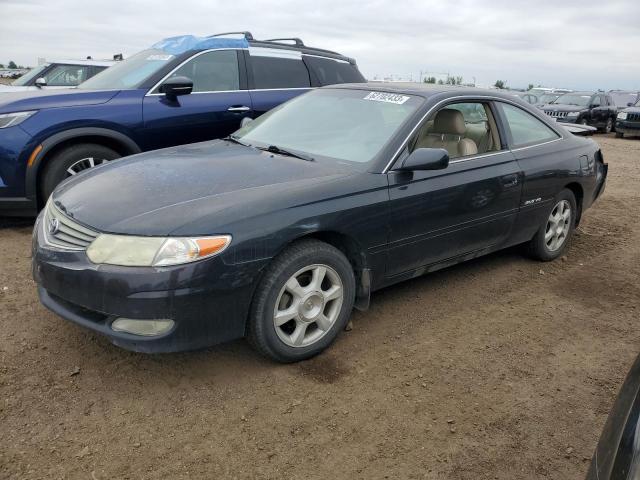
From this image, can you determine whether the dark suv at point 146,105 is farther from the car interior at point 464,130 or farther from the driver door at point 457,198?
the driver door at point 457,198

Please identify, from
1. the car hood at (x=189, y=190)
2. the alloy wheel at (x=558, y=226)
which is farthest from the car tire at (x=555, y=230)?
the car hood at (x=189, y=190)

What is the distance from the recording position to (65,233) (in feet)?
9.33

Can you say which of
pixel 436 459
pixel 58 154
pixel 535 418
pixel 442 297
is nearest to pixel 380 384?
pixel 436 459

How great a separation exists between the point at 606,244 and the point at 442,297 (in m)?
2.59

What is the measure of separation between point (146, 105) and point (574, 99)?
18.2 meters

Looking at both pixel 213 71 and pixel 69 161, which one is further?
pixel 213 71

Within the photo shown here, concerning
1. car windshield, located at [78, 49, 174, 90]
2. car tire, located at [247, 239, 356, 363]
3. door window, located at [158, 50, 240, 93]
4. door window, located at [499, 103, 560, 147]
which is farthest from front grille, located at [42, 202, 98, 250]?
door window, located at [499, 103, 560, 147]

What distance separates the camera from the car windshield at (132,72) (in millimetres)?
5563

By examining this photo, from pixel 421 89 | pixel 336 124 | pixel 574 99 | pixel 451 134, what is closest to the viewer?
pixel 336 124

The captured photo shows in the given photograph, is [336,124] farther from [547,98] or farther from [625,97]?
[625,97]

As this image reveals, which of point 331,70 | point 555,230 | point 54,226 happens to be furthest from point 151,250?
point 331,70

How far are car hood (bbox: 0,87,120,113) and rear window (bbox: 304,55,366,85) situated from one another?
2461 millimetres

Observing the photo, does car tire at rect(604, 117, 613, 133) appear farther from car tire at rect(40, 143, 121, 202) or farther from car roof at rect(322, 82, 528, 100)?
car tire at rect(40, 143, 121, 202)

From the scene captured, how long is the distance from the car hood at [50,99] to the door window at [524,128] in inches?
145
